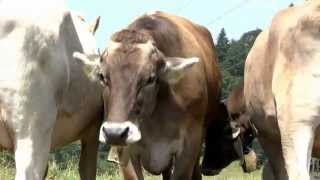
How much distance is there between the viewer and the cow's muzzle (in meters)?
7.32

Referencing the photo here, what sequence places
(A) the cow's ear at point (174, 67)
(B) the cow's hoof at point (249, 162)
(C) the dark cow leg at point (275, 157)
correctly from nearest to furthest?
(A) the cow's ear at point (174, 67) < (C) the dark cow leg at point (275, 157) < (B) the cow's hoof at point (249, 162)

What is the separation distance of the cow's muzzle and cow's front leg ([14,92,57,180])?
68 cm

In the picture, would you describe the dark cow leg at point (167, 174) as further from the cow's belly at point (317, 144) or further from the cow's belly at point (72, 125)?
the cow's belly at point (317, 144)

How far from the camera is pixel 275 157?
9.48 meters

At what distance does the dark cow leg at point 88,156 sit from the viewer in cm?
924

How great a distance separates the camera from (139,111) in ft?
25.6

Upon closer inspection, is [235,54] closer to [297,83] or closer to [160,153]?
[160,153]

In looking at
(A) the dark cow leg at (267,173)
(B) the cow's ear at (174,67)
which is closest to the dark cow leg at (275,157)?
(A) the dark cow leg at (267,173)

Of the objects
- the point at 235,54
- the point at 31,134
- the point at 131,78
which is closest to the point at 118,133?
the point at 131,78

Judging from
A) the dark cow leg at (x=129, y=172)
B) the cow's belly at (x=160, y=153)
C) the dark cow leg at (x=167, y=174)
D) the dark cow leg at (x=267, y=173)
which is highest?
the cow's belly at (x=160, y=153)

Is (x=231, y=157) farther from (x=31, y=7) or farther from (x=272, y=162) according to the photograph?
(x=31, y=7)

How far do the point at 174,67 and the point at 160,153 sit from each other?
111 cm

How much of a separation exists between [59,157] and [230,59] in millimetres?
21555

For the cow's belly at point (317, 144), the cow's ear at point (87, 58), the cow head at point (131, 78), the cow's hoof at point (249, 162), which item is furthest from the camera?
the cow's hoof at point (249, 162)
